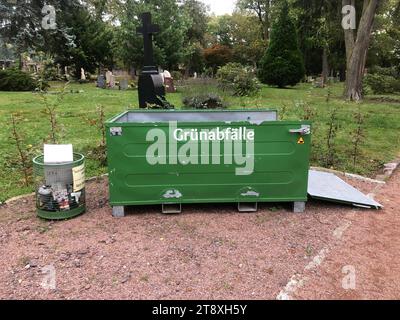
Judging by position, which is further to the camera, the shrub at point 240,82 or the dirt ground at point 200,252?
the shrub at point 240,82

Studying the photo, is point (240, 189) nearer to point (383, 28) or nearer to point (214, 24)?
point (383, 28)

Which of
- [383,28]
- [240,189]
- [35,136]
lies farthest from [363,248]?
[383,28]

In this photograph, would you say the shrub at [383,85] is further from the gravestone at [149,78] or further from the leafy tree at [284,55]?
the gravestone at [149,78]

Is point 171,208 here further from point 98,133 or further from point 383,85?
point 383,85

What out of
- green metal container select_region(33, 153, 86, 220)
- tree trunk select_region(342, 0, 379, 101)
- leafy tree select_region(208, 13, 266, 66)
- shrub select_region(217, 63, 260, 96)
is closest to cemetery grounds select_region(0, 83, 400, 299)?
green metal container select_region(33, 153, 86, 220)

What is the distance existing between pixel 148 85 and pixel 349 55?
11.7 metres

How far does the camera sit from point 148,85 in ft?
24.4

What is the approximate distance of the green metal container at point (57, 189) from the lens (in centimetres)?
390

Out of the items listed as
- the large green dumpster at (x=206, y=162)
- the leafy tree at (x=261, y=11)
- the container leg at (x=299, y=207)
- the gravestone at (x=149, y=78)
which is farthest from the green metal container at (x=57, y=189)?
the leafy tree at (x=261, y=11)

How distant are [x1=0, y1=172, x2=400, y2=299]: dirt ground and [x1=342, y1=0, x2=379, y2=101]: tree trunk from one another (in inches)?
498

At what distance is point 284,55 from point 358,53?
6172 millimetres

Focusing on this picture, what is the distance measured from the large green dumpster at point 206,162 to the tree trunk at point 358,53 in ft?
42.8

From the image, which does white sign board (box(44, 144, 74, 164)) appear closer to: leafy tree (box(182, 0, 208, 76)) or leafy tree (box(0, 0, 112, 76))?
leafy tree (box(0, 0, 112, 76))

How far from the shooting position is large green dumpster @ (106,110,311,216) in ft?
12.7
